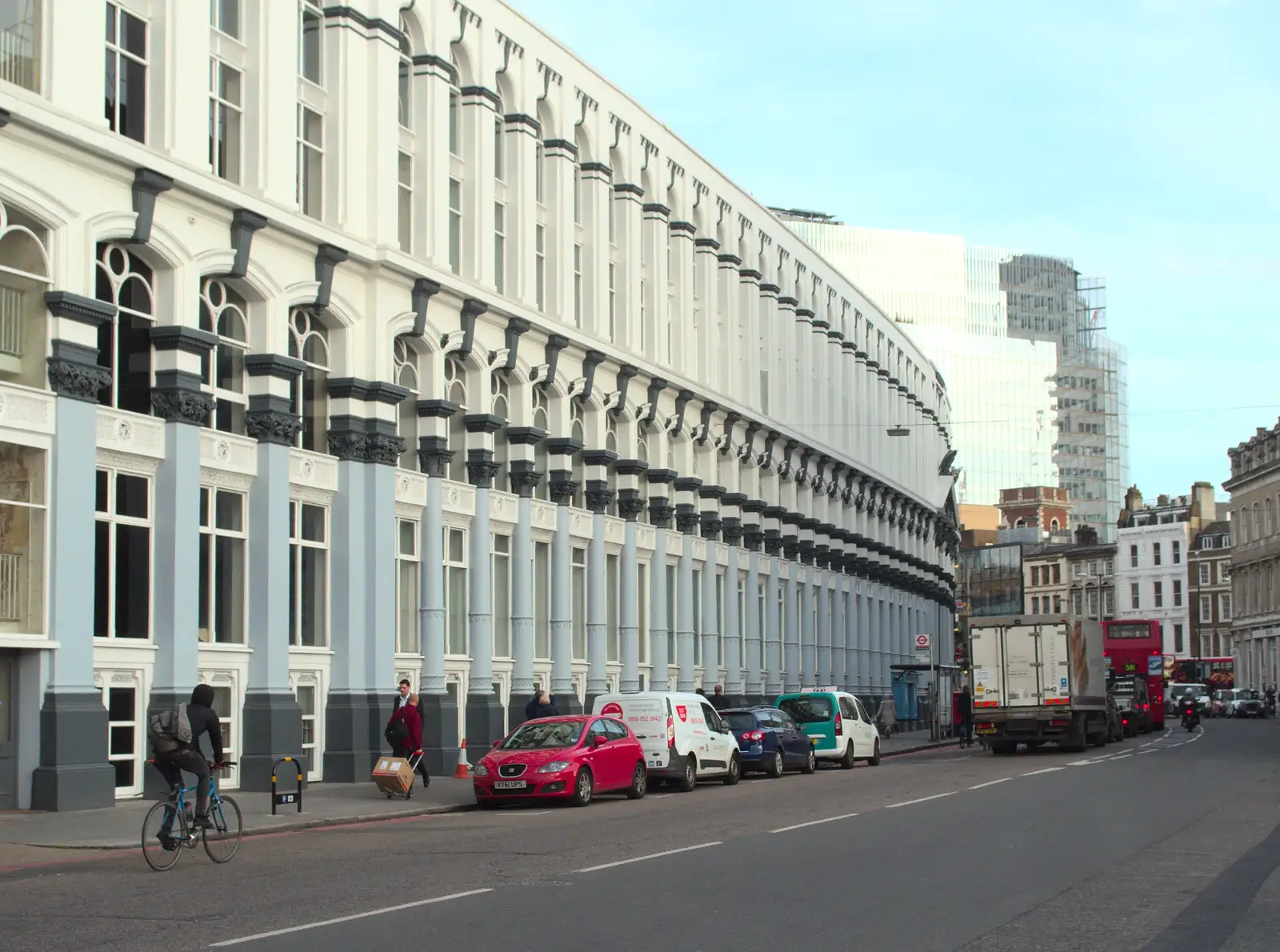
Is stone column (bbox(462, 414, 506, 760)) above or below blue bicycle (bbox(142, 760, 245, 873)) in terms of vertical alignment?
above

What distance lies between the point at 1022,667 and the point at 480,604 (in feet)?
48.4

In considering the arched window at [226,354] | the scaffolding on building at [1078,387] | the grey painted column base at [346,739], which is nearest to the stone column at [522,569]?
the grey painted column base at [346,739]

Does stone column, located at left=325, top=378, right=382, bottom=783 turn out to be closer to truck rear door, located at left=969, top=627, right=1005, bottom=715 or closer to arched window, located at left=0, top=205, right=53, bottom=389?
arched window, located at left=0, top=205, right=53, bottom=389

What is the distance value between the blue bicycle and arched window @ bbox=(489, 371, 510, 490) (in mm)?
21043

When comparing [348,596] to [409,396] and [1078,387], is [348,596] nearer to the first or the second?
[409,396]

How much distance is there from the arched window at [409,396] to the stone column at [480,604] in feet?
5.65

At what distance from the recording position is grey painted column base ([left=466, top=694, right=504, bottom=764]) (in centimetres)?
3612

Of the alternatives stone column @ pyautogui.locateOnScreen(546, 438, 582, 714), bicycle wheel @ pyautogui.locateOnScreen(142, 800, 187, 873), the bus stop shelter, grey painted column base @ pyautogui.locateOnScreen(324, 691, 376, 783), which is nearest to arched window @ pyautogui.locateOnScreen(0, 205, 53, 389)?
bicycle wheel @ pyautogui.locateOnScreen(142, 800, 187, 873)

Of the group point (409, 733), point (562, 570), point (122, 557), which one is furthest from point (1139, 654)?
point (122, 557)

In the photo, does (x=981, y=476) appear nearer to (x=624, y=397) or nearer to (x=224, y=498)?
(x=624, y=397)

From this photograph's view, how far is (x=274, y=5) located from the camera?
3028 centimetres

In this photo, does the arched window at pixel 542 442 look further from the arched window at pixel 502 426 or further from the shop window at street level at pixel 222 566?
the shop window at street level at pixel 222 566

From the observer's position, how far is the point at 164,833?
1697cm

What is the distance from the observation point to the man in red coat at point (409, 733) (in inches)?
1117
